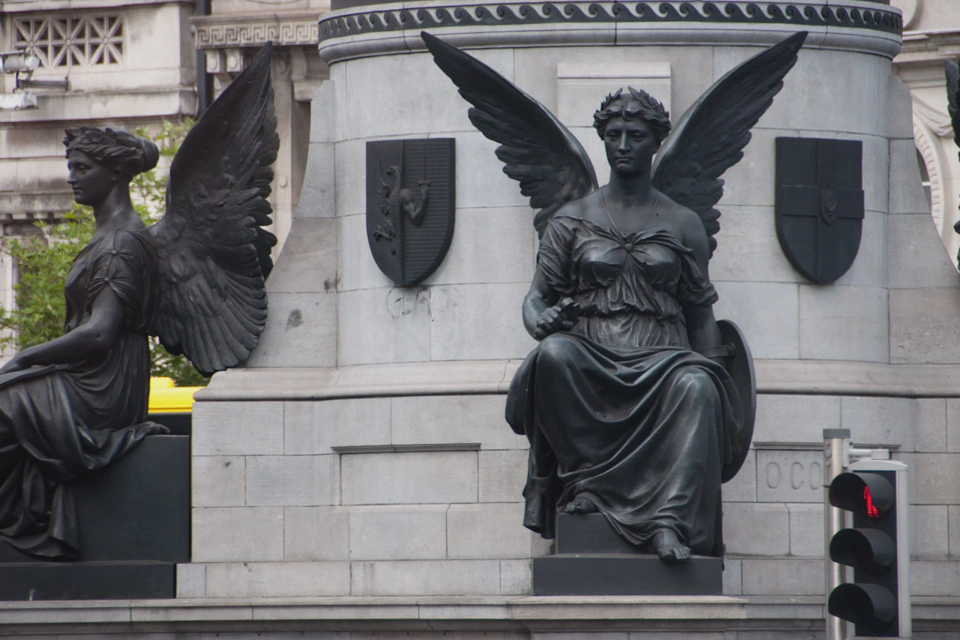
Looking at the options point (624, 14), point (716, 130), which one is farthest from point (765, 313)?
point (624, 14)

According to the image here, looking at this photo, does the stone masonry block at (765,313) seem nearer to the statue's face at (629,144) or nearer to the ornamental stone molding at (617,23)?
the ornamental stone molding at (617,23)

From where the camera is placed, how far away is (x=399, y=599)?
16.7 metres

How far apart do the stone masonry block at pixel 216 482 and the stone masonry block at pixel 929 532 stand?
174 inches

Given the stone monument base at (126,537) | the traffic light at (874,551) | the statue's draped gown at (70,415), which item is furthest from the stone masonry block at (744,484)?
the traffic light at (874,551)

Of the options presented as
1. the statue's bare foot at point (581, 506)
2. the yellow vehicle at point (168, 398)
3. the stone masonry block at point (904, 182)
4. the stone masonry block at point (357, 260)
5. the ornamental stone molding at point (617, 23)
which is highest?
the ornamental stone molding at point (617, 23)

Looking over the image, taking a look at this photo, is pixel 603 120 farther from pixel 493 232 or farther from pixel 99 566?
pixel 99 566

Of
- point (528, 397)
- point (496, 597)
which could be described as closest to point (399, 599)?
point (496, 597)

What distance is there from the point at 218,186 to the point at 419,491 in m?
2.46

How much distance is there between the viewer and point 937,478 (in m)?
17.6

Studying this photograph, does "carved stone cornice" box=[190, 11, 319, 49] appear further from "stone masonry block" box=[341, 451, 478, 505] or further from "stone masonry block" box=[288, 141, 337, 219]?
"stone masonry block" box=[341, 451, 478, 505]

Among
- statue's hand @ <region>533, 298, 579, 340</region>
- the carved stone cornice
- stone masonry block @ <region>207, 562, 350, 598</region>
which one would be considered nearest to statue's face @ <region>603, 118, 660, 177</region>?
statue's hand @ <region>533, 298, 579, 340</region>

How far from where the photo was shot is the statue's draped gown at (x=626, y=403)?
15516 mm

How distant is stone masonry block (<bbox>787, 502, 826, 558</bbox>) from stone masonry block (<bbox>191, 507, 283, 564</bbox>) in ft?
11.0

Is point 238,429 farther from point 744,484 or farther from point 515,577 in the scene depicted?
point 744,484
